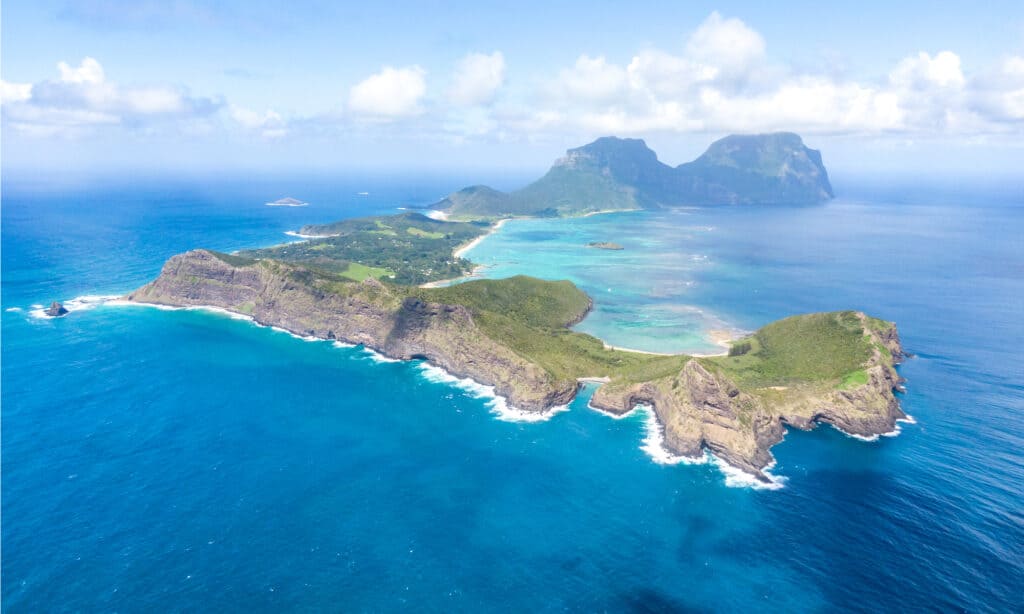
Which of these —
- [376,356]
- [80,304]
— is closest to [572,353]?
[376,356]

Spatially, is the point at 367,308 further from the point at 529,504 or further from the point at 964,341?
the point at 964,341

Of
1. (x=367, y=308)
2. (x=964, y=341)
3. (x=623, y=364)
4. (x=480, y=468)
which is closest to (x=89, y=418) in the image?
(x=367, y=308)

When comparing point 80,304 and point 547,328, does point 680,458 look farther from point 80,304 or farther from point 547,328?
point 80,304

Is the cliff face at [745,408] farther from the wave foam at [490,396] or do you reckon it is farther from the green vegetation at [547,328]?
the wave foam at [490,396]

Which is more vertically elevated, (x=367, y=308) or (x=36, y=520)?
(x=367, y=308)

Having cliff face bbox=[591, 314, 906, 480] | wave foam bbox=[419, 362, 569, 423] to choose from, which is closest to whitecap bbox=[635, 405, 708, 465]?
cliff face bbox=[591, 314, 906, 480]

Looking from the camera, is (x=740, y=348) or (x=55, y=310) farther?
(x=55, y=310)
